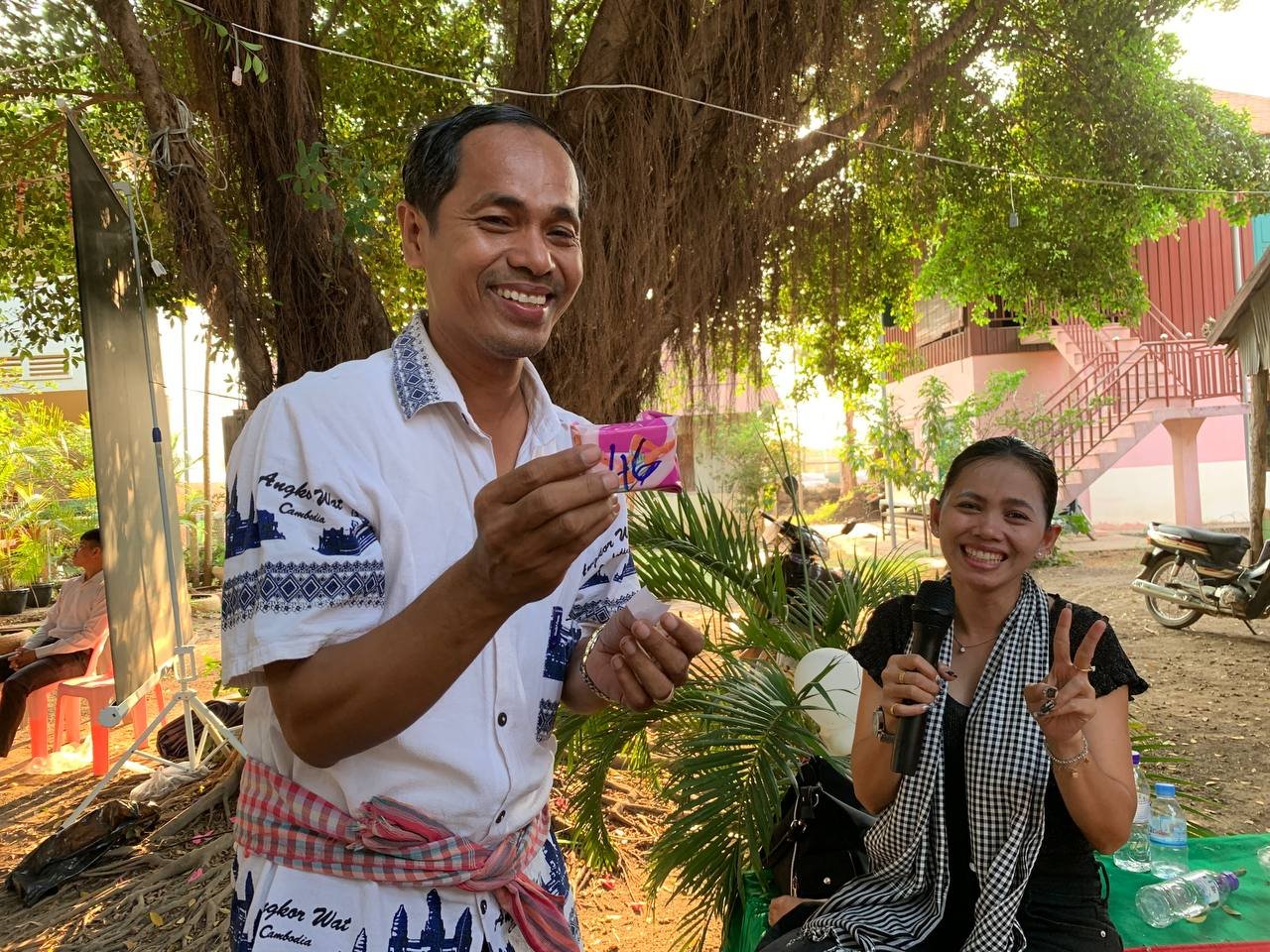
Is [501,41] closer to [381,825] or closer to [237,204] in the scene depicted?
[237,204]

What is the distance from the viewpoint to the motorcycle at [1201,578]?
8148 millimetres

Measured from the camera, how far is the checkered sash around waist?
1107 millimetres

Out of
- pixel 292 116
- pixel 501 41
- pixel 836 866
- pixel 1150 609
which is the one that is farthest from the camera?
pixel 1150 609

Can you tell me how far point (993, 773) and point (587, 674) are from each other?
1350 millimetres

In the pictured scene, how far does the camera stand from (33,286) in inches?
259

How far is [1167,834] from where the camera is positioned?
2.82m

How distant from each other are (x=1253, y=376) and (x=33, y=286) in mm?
11620

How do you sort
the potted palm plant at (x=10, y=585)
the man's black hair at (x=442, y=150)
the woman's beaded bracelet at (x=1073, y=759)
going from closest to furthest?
the man's black hair at (x=442, y=150) → the woman's beaded bracelet at (x=1073, y=759) → the potted palm plant at (x=10, y=585)

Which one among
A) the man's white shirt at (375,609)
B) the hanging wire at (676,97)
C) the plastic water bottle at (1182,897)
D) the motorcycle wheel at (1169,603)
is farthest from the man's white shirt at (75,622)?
the motorcycle wheel at (1169,603)

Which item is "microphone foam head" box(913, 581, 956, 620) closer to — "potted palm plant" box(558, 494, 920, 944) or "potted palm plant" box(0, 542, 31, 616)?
"potted palm plant" box(558, 494, 920, 944)

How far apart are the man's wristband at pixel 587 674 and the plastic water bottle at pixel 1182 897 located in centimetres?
Answer: 199

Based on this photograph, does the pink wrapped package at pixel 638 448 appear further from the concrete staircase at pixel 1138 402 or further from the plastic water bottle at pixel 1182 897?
the concrete staircase at pixel 1138 402

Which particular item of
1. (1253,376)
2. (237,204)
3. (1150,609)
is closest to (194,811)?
(237,204)

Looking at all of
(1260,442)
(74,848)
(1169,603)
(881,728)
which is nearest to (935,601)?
(881,728)
